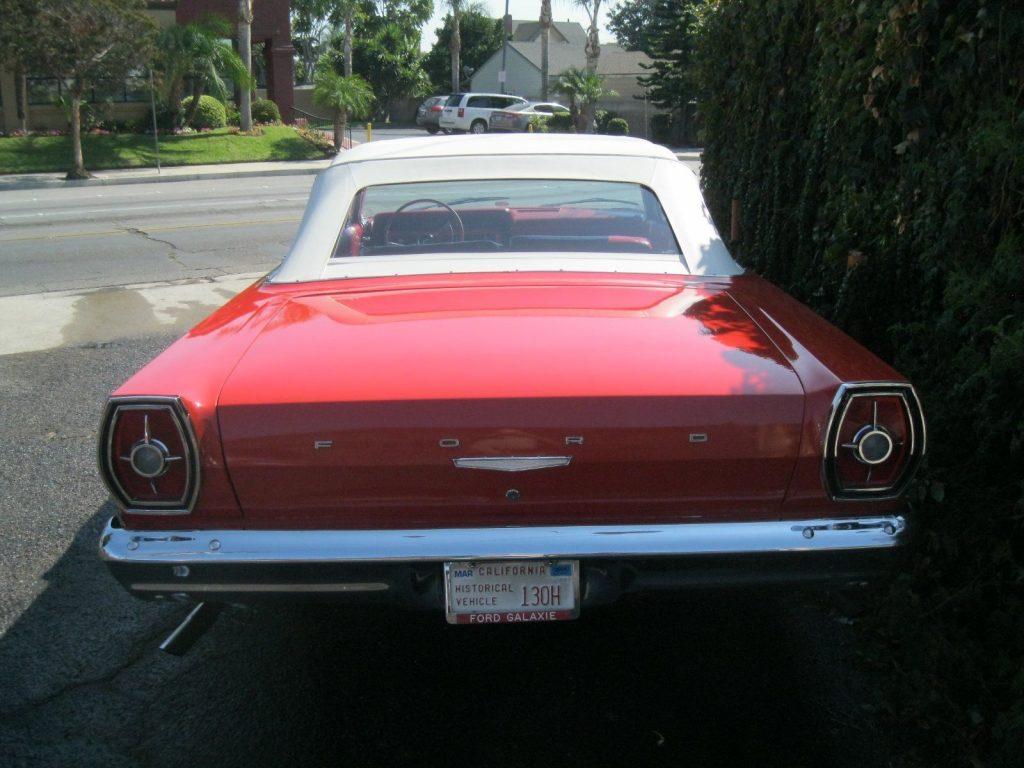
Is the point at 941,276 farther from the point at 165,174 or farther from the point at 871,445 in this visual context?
the point at 165,174

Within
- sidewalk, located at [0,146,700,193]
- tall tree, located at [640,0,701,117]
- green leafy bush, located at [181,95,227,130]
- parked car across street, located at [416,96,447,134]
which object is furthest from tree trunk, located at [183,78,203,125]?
tall tree, located at [640,0,701,117]

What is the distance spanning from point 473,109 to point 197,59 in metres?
13.6

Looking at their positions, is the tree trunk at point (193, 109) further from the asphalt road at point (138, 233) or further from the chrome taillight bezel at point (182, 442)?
the chrome taillight bezel at point (182, 442)

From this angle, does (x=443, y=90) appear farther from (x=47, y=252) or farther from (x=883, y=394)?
(x=883, y=394)

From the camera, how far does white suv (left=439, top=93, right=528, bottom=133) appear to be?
40.9 metres

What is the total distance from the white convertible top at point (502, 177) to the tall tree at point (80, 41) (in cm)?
2046

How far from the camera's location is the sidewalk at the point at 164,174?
23.2 metres

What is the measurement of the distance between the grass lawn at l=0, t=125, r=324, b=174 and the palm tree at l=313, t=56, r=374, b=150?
1.22 m

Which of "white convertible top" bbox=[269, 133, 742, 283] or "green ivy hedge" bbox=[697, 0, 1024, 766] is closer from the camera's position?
"green ivy hedge" bbox=[697, 0, 1024, 766]

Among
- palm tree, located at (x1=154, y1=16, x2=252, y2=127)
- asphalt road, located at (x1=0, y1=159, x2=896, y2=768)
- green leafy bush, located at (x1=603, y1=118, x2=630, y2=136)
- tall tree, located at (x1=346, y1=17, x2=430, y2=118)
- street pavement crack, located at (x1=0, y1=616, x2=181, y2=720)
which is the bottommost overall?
street pavement crack, located at (x1=0, y1=616, x2=181, y2=720)

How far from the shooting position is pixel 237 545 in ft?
9.16

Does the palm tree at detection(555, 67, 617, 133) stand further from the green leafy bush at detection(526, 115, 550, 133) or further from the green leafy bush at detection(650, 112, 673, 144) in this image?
the green leafy bush at detection(650, 112, 673, 144)

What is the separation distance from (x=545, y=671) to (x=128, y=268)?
31.4 feet

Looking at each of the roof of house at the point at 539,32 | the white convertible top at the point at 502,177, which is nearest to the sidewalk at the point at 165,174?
the white convertible top at the point at 502,177
